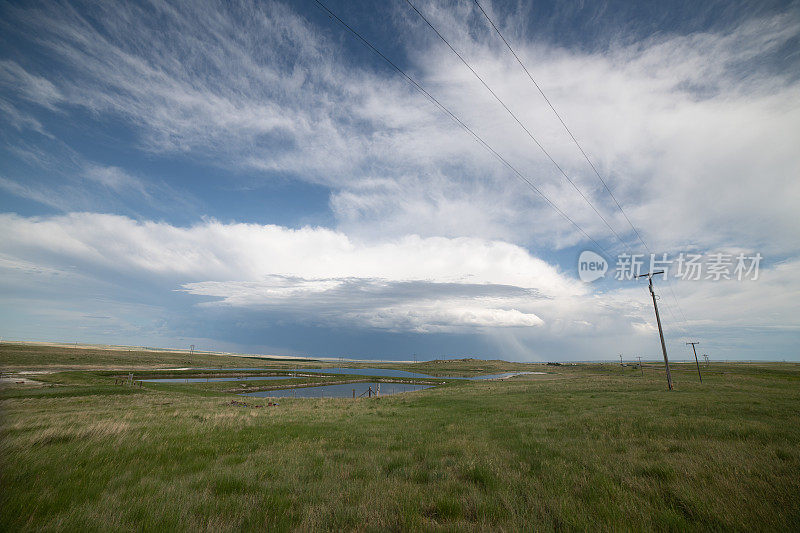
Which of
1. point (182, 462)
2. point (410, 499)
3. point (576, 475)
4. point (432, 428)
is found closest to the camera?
point (410, 499)

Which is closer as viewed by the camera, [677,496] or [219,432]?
[677,496]

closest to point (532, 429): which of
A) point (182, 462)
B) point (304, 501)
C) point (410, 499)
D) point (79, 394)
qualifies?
point (410, 499)

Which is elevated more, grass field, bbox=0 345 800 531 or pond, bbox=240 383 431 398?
grass field, bbox=0 345 800 531

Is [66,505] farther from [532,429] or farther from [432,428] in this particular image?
[532,429]

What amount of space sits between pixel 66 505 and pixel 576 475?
10.9 metres

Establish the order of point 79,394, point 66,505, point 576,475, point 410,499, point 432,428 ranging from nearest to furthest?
1. point 66,505
2. point 410,499
3. point 576,475
4. point 432,428
5. point 79,394

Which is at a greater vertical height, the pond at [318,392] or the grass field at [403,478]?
the grass field at [403,478]

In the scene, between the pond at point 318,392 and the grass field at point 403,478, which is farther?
the pond at point 318,392

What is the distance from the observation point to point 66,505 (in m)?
6.01

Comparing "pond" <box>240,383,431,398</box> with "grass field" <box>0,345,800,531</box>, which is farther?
"pond" <box>240,383,431,398</box>

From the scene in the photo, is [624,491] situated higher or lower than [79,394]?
higher

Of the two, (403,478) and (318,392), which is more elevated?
(403,478)

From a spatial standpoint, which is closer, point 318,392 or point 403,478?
point 403,478

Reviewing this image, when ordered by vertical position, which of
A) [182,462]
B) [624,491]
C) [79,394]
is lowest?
[79,394]
